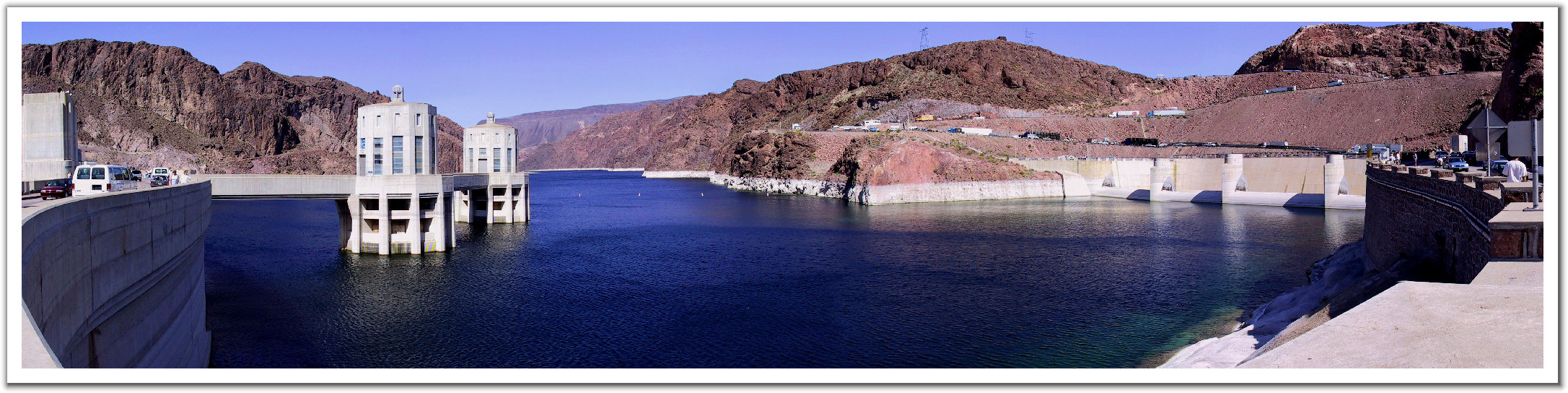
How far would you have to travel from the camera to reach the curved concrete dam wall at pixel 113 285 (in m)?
10.8

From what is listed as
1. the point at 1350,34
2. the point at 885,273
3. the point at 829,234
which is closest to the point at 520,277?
the point at 885,273

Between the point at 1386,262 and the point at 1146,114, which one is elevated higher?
the point at 1146,114

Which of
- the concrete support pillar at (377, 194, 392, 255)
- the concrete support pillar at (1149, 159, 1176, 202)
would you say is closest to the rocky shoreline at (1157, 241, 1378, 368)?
the concrete support pillar at (377, 194, 392, 255)

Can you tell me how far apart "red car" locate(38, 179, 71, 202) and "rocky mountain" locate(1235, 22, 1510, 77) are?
499 feet

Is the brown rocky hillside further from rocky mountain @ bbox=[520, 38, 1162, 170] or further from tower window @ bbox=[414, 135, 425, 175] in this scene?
tower window @ bbox=[414, 135, 425, 175]

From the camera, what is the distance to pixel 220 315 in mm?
24625

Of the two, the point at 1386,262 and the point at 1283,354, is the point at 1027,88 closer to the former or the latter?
the point at 1386,262

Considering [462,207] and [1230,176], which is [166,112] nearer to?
[462,207]

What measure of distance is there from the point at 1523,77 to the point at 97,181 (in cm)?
7716

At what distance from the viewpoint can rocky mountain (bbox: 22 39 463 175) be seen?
437ft

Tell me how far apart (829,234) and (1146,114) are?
118m

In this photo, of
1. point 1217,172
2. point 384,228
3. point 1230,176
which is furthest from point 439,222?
point 1217,172

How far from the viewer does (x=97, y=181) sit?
1894 centimetres

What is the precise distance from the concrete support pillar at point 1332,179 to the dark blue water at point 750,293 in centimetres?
1314
